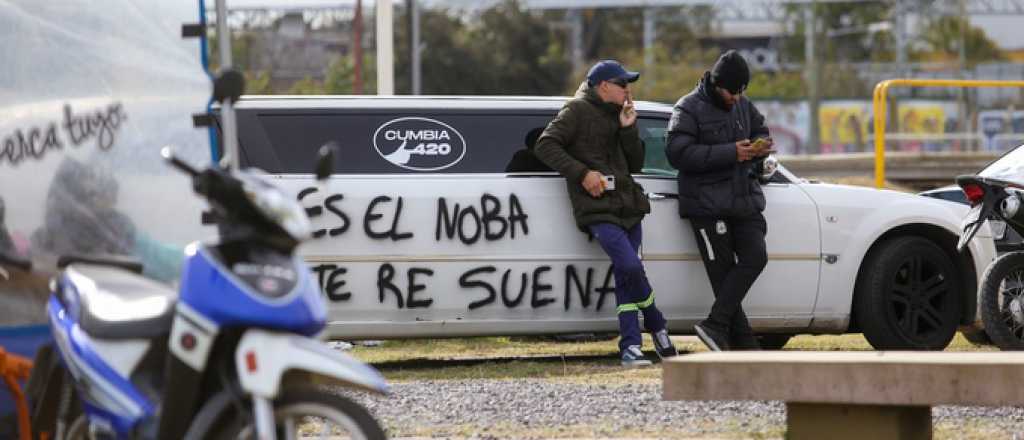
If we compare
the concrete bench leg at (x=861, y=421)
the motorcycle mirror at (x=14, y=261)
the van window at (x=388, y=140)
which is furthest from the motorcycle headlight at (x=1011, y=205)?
the motorcycle mirror at (x=14, y=261)

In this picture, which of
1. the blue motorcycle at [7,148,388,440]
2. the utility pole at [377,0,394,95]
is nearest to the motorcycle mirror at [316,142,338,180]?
the blue motorcycle at [7,148,388,440]

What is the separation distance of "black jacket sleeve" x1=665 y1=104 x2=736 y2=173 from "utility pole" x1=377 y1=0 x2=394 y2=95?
3.64 metres

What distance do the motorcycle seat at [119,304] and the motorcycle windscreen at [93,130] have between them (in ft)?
2.14

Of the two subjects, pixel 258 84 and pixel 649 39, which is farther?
pixel 649 39

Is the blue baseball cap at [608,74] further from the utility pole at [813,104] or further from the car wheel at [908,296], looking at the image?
the utility pole at [813,104]

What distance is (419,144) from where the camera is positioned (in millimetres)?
10578

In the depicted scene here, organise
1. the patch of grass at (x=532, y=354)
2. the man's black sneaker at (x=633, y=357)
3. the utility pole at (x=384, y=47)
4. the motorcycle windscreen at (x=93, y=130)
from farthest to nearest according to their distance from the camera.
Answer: the utility pole at (x=384, y=47) < the man's black sneaker at (x=633, y=357) < the patch of grass at (x=532, y=354) < the motorcycle windscreen at (x=93, y=130)

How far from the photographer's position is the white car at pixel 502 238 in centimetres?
1037

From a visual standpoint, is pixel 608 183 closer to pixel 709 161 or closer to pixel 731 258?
pixel 709 161

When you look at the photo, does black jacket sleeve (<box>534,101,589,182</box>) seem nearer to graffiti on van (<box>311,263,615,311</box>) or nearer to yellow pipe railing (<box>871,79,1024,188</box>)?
graffiti on van (<box>311,263,615,311</box>)

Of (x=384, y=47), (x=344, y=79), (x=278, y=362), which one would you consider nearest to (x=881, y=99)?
(x=384, y=47)

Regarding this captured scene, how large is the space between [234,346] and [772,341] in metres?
7.26

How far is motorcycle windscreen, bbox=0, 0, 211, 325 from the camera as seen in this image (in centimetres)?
670

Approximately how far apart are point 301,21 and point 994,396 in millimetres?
78826
